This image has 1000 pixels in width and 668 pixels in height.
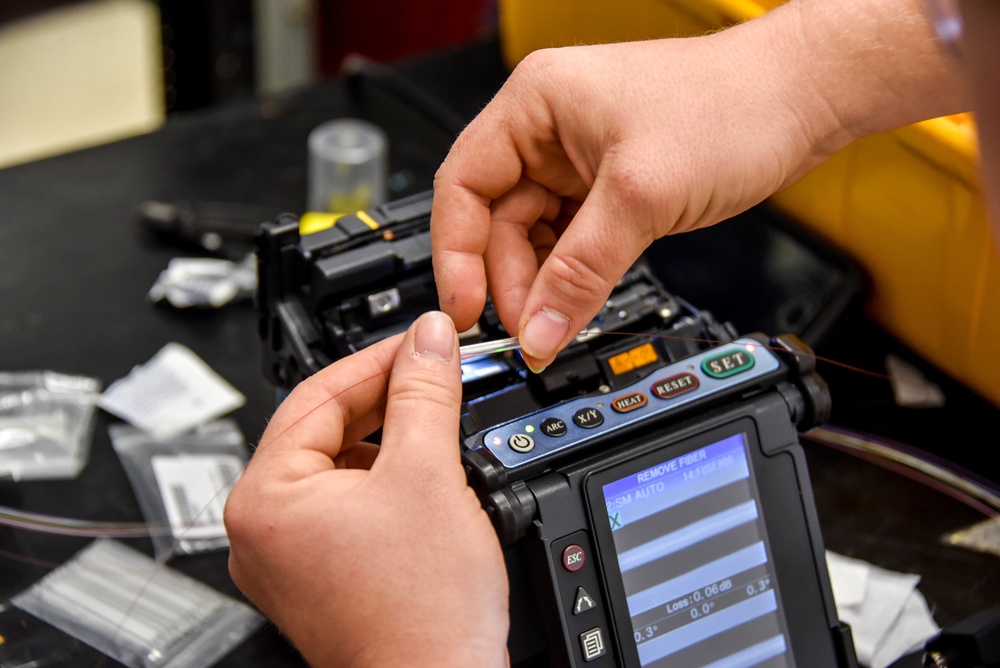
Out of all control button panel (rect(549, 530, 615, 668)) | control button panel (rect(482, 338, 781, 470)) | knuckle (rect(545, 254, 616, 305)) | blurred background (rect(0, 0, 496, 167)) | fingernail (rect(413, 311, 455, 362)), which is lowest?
blurred background (rect(0, 0, 496, 167))

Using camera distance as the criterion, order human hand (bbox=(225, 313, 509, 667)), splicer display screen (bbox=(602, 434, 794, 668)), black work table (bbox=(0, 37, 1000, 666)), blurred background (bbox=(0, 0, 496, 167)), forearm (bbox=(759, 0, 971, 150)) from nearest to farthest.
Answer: human hand (bbox=(225, 313, 509, 667)), splicer display screen (bbox=(602, 434, 794, 668)), forearm (bbox=(759, 0, 971, 150)), black work table (bbox=(0, 37, 1000, 666)), blurred background (bbox=(0, 0, 496, 167))

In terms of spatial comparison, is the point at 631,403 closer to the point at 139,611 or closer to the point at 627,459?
the point at 627,459

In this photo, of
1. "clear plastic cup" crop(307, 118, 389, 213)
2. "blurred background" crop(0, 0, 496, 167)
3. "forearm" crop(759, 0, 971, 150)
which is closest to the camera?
"forearm" crop(759, 0, 971, 150)

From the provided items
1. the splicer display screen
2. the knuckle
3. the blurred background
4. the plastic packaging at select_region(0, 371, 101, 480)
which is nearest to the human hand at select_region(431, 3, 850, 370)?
the knuckle

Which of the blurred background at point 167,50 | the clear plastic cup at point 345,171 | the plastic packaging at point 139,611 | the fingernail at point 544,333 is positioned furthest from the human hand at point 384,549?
the blurred background at point 167,50

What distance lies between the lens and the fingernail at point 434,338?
813 millimetres

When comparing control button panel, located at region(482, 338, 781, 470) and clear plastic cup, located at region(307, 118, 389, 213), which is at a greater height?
control button panel, located at region(482, 338, 781, 470)

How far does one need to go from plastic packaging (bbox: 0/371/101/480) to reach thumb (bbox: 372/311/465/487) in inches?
21.4

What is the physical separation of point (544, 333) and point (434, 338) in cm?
10

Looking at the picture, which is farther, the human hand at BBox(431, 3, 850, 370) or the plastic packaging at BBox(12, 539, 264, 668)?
the plastic packaging at BBox(12, 539, 264, 668)

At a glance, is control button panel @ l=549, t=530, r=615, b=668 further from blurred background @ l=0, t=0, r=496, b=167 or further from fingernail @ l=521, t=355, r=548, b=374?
blurred background @ l=0, t=0, r=496, b=167

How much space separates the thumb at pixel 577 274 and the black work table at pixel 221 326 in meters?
0.42

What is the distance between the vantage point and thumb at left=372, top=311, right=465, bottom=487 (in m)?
0.75

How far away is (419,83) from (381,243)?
0.84 metres
